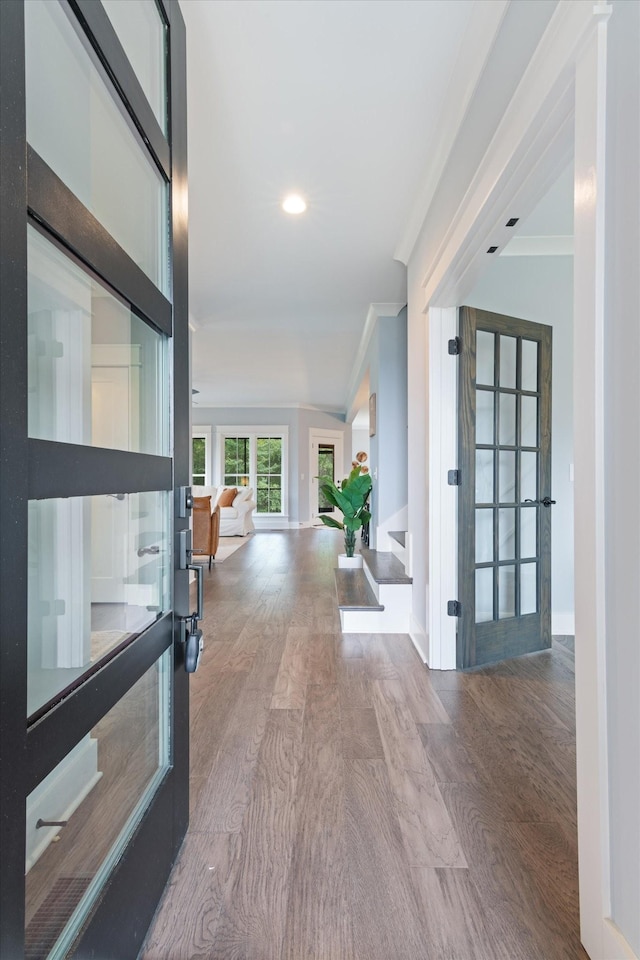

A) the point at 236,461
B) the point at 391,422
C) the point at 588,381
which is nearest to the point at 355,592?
the point at 391,422

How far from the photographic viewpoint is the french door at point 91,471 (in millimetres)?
642

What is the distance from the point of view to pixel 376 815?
1571mm

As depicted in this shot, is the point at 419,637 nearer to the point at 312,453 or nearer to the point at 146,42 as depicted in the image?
the point at 146,42

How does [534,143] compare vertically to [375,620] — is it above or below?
above

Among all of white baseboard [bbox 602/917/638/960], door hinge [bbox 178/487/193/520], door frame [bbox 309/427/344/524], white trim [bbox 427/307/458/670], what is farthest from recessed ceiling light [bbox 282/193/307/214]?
door frame [bbox 309/427/344/524]

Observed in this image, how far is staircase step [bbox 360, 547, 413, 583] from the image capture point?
344 cm

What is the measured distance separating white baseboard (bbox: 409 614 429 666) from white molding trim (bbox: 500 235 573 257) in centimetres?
236

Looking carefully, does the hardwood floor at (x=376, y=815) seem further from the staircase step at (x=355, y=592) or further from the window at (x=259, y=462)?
the window at (x=259, y=462)

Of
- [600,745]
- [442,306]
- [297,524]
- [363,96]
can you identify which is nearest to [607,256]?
[600,745]

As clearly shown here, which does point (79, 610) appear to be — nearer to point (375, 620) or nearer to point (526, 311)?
point (375, 620)

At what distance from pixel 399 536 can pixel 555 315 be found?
2.03 metres

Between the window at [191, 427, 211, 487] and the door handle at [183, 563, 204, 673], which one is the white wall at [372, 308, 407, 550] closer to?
the door handle at [183, 563, 204, 673]

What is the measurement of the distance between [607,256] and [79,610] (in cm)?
124

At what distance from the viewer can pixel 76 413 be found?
890 mm
